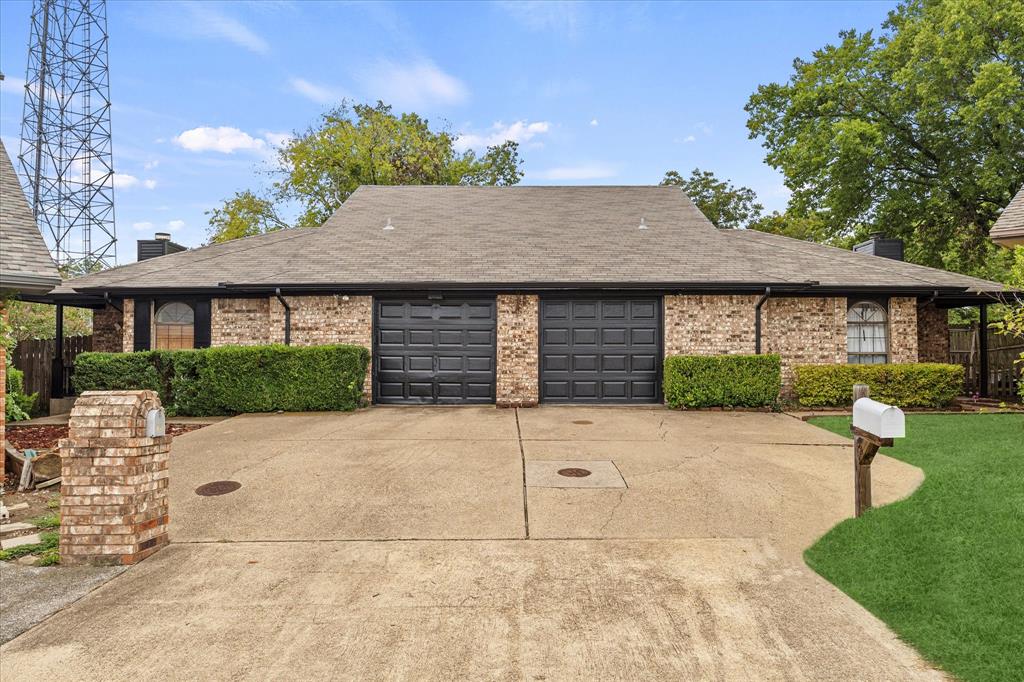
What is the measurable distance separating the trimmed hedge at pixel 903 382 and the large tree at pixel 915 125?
9627mm

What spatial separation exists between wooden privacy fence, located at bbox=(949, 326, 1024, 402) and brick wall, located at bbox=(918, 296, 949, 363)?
1.33 m

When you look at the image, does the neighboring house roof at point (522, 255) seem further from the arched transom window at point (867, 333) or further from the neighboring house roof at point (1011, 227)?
the neighboring house roof at point (1011, 227)

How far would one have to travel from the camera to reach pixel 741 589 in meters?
3.50

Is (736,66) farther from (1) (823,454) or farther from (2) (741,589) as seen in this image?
(2) (741,589)

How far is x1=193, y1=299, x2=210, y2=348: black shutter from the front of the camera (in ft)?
42.3

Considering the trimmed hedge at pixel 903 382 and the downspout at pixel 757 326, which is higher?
the downspout at pixel 757 326

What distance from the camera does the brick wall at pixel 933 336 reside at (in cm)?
1389

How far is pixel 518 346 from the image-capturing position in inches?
478

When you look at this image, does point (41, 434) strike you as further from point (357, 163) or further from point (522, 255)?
point (357, 163)

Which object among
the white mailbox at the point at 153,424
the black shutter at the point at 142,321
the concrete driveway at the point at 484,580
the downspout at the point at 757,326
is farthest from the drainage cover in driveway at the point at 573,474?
the black shutter at the point at 142,321

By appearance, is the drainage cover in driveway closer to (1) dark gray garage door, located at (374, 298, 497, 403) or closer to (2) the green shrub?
(1) dark gray garage door, located at (374, 298, 497, 403)

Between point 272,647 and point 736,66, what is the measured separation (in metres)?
21.0

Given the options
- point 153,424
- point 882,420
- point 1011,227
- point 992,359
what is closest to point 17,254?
point 153,424

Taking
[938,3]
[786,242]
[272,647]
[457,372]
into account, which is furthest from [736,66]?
[272,647]
